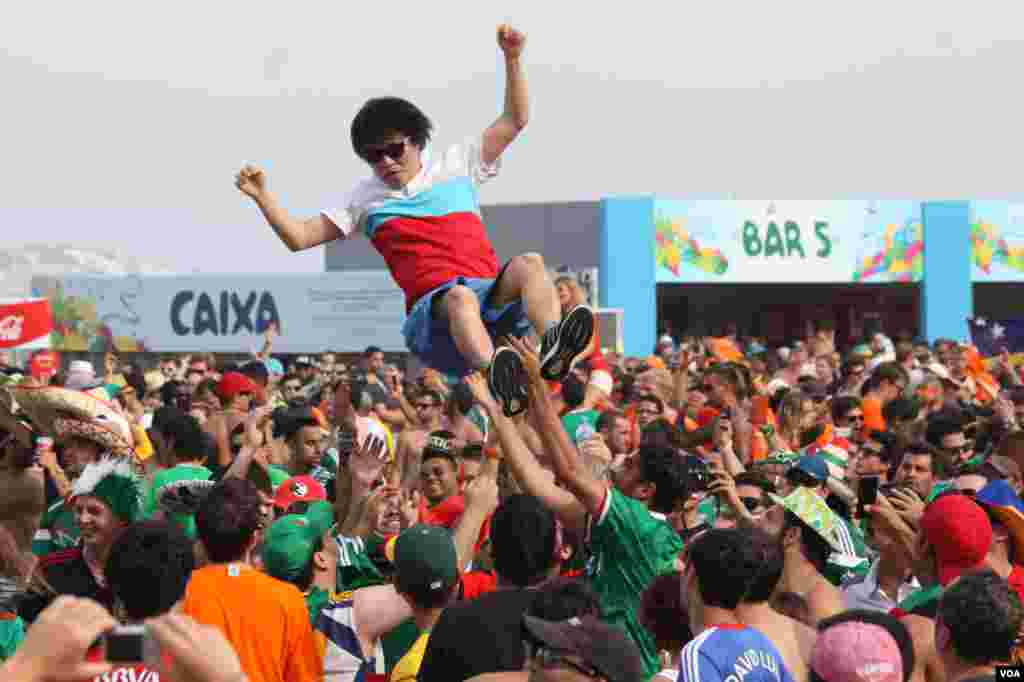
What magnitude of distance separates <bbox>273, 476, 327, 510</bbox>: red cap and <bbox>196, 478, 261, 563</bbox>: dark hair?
4.94 feet

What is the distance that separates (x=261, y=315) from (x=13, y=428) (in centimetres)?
2409

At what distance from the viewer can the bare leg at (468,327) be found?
6.92 m

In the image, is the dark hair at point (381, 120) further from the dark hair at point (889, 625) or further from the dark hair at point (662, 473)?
the dark hair at point (889, 625)

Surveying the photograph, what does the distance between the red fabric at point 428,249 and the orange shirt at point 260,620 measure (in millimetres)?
2525

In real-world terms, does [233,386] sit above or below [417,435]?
above

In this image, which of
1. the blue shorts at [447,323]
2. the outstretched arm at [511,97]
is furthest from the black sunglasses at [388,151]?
the blue shorts at [447,323]

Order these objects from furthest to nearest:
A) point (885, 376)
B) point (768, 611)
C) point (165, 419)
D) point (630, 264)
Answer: point (630, 264)
point (885, 376)
point (165, 419)
point (768, 611)

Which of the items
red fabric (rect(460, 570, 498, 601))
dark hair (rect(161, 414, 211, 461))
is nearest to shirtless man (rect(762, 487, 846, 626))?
red fabric (rect(460, 570, 498, 601))

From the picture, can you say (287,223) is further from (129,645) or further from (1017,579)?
(129,645)

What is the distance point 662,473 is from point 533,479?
29.0 inches

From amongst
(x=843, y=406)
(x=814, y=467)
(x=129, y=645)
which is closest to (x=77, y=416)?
(x=814, y=467)

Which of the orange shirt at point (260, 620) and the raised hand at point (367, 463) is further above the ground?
the raised hand at point (367, 463)

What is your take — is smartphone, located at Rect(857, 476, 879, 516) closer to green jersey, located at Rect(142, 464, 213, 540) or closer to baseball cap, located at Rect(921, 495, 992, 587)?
baseball cap, located at Rect(921, 495, 992, 587)

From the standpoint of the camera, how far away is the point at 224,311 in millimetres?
32375
